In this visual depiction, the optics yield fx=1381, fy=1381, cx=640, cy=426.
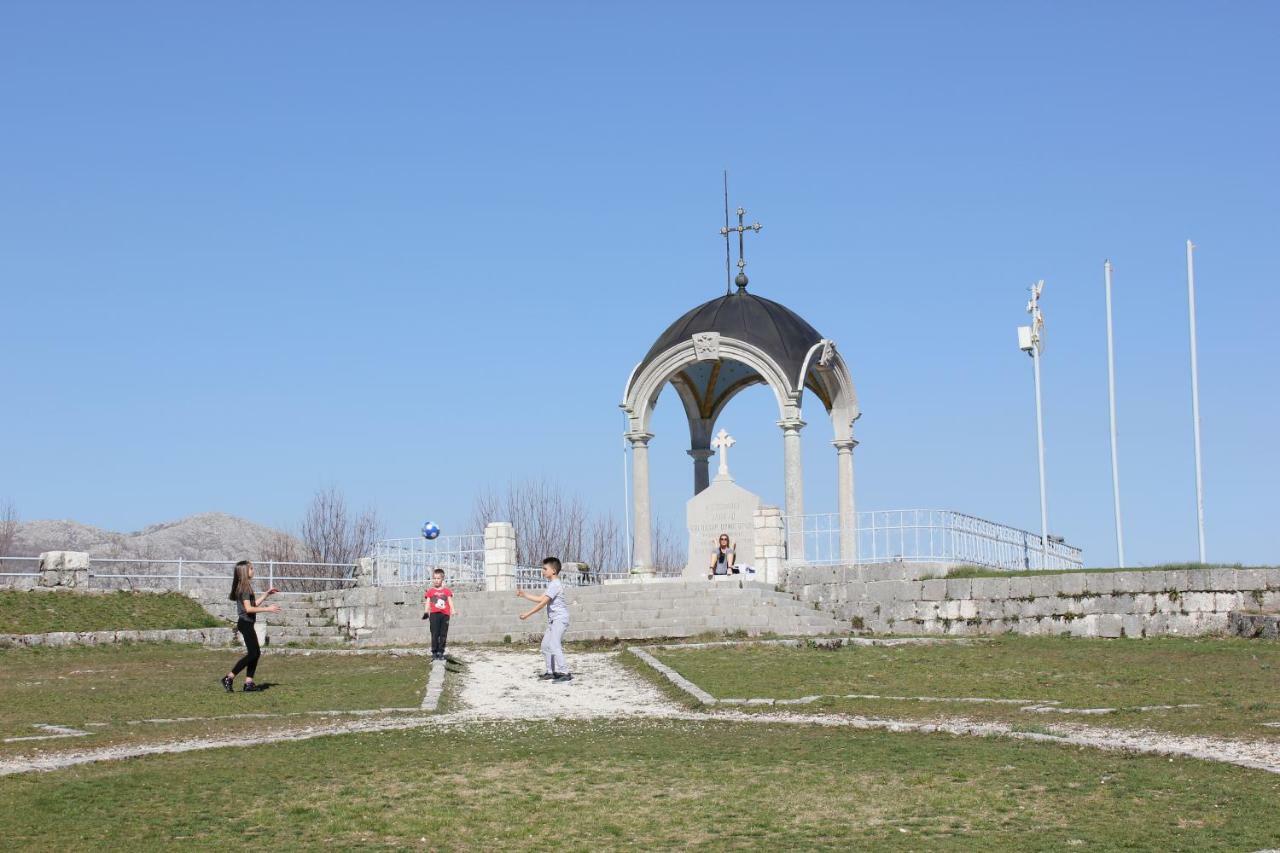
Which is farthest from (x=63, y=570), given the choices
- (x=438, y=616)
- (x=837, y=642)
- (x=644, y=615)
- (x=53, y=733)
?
(x=837, y=642)

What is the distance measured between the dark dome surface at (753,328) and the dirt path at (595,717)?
41.0 feet

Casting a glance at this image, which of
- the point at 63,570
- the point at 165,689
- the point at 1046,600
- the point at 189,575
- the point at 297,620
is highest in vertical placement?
the point at 63,570

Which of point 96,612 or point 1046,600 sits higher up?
point 1046,600

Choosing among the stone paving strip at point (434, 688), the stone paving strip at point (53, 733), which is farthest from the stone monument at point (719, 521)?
the stone paving strip at point (53, 733)

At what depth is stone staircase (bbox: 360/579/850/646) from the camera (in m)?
25.1

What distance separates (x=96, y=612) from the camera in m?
28.6

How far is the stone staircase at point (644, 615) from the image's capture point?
82.4 ft

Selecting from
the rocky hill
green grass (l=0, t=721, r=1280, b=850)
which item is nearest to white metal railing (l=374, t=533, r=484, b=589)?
green grass (l=0, t=721, r=1280, b=850)

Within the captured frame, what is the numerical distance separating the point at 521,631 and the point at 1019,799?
1697cm

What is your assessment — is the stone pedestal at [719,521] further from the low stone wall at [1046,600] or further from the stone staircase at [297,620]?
the stone staircase at [297,620]

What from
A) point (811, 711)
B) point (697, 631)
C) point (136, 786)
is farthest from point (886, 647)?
point (136, 786)

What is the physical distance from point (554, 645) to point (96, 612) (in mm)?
14133

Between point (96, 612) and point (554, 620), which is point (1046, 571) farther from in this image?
point (96, 612)

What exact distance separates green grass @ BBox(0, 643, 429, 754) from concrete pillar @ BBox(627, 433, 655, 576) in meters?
9.37
